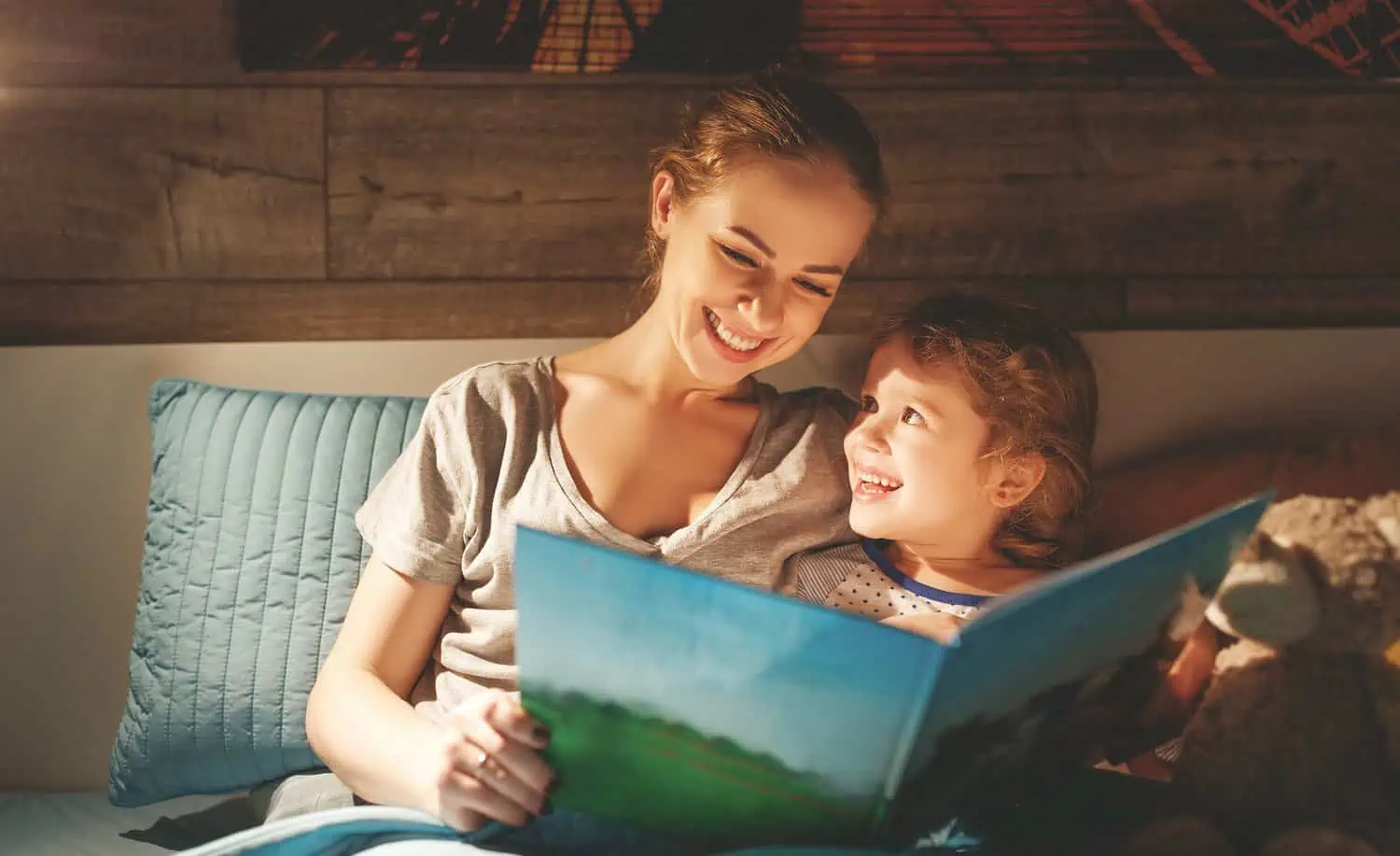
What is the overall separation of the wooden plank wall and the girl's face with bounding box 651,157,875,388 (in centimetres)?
43

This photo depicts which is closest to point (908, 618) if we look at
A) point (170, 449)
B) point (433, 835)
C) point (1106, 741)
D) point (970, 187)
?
point (1106, 741)

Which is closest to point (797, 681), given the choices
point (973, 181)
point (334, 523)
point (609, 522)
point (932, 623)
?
point (932, 623)

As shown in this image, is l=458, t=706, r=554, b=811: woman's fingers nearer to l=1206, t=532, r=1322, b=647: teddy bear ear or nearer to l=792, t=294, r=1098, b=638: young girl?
l=792, t=294, r=1098, b=638: young girl

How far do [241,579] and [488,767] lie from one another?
1.70ft

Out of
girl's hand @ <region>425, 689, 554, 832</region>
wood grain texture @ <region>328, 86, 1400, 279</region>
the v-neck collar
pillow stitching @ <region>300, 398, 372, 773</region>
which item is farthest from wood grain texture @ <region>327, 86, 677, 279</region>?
girl's hand @ <region>425, 689, 554, 832</region>

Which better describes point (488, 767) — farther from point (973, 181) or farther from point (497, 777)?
point (973, 181)

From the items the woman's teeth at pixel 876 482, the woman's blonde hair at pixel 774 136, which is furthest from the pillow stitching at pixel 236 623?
the woman's teeth at pixel 876 482

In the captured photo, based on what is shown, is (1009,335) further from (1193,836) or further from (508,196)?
(508,196)

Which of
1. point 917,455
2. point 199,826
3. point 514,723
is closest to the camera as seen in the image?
point 514,723

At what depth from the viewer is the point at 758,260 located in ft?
3.22

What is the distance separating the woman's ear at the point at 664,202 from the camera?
105 cm

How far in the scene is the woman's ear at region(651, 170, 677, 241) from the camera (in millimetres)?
1048

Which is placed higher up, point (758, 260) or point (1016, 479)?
point (758, 260)

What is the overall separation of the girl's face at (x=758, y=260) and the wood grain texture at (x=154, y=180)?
0.61m
